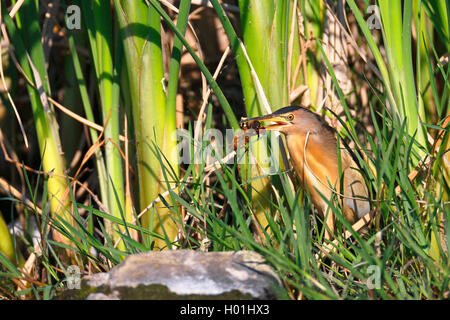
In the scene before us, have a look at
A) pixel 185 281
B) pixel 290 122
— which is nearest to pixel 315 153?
pixel 290 122

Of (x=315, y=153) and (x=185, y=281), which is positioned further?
(x=315, y=153)

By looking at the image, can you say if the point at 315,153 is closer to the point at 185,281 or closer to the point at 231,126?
the point at 231,126

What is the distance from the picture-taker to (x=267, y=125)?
1.85 metres

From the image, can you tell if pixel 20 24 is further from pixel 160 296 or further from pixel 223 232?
pixel 160 296

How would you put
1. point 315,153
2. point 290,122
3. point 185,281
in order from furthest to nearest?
1. point 315,153
2. point 290,122
3. point 185,281

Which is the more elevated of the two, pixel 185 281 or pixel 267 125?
pixel 267 125

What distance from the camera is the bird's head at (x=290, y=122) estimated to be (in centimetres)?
174

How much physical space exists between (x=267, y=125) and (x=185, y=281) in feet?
2.79

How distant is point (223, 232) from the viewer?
4.64ft

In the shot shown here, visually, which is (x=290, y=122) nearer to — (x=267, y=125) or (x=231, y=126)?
(x=267, y=125)

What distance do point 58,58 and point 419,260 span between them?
1.77m

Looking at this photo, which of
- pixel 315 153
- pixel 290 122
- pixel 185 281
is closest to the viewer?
pixel 185 281

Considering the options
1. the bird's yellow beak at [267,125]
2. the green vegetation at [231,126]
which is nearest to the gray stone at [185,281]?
the green vegetation at [231,126]

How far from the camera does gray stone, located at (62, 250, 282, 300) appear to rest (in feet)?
3.54
